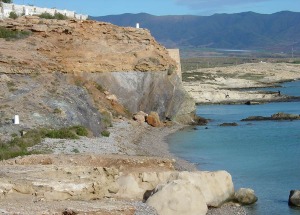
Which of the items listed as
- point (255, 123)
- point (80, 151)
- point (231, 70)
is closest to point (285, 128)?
point (255, 123)

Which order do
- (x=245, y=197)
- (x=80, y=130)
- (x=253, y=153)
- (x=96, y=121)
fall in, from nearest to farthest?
(x=245, y=197), (x=80, y=130), (x=253, y=153), (x=96, y=121)

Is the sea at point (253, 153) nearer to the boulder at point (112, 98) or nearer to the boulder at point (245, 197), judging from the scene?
the boulder at point (245, 197)

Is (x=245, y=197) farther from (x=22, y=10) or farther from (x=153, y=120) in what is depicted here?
(x=22, y=10)

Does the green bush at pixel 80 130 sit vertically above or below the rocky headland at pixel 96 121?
below

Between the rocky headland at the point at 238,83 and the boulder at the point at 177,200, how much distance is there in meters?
52.3

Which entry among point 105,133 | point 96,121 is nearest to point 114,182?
point 105,133

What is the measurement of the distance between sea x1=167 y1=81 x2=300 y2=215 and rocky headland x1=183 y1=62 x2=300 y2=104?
15267mm

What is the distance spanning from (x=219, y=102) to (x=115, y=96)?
28.4m

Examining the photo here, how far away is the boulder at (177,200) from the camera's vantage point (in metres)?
18.5

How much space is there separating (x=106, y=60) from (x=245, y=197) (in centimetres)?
2500

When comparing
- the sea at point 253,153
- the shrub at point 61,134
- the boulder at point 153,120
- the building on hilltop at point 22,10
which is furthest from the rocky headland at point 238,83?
the shrub at point 61,134

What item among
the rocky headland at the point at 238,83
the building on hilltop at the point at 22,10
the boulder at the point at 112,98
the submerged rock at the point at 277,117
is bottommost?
the rocky headland at the point at 238,83

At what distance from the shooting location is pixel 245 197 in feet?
72.5

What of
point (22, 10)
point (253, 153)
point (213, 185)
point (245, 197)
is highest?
point (22, 10)
